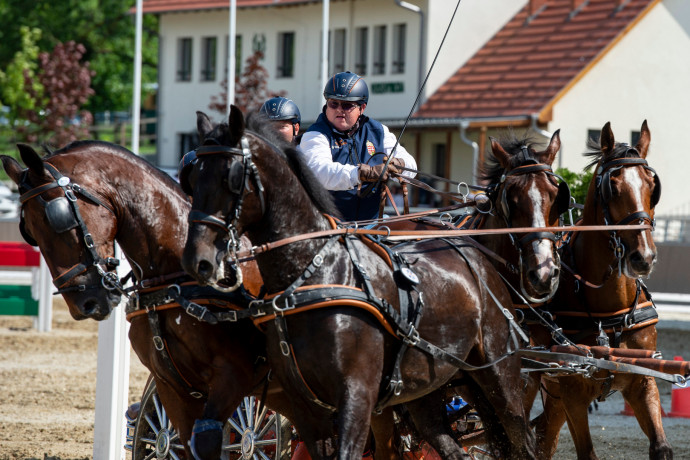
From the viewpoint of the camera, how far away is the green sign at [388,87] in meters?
30.9

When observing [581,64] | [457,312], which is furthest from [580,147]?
[457,312]

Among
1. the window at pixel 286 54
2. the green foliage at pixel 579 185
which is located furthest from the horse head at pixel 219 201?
the window at pixel 286 54

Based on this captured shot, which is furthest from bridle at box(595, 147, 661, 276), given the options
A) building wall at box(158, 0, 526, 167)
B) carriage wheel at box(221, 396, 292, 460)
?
building wall at box(158, 0, 526, 167)

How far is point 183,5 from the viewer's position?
35000mm

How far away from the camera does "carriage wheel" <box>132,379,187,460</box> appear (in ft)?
20.9

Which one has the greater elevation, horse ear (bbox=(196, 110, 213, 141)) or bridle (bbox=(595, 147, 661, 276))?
horse ear (bbox=(196, 110, 213, 141))

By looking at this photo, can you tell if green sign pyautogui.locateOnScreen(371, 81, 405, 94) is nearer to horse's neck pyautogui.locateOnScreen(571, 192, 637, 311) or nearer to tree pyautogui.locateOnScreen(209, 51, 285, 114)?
tree pyautogui.locateOnScreen(209, 51, 285, 114)

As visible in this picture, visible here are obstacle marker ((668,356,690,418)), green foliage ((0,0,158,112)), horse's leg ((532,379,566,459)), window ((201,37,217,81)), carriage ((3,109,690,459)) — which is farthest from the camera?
green foliage ((0,0,158,112))

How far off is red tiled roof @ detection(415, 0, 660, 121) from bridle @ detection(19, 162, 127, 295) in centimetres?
2215

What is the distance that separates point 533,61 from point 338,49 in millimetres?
6723

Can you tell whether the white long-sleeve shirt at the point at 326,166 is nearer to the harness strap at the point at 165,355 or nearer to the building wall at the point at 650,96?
the harness strap at the point at 165,355

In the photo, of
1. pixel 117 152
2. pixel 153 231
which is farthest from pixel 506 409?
pixel 117 152

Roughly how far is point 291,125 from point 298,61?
85.9ft

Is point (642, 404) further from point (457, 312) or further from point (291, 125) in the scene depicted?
point (291, 125)
